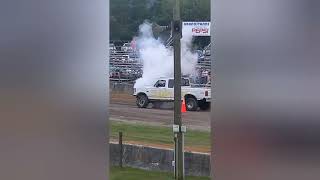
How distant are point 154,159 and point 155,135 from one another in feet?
1.24

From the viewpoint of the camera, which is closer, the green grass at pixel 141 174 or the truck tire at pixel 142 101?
the green grass at pixel 141 174

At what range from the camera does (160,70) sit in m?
4.86

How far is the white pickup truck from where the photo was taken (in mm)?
4527

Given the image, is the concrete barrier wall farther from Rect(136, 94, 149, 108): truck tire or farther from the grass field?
Rect(136, 94, 149, 108): truck tire

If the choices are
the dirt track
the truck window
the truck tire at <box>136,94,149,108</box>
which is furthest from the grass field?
the truck window

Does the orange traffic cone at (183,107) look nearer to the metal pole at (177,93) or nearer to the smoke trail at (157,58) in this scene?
the metal pole at (177,93)

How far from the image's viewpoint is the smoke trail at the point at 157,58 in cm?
407

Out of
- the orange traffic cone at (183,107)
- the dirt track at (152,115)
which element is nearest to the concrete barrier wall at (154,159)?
the dirt track at (152,115)

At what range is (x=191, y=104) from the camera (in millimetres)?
4730

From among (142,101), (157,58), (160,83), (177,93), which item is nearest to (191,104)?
(177,93)

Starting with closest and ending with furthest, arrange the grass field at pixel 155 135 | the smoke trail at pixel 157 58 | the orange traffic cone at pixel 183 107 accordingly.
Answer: the smoke trail at pixel 157 58 → the grass field at pixel 155 135 → the orange traffic cone at pixel 183 107

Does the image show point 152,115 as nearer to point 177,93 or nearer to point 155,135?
point 155,135
